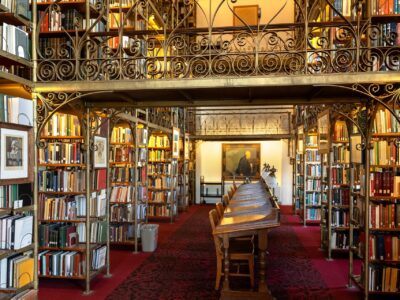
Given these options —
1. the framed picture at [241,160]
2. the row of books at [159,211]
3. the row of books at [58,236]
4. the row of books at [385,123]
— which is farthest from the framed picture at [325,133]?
the framed picture at [241,160]

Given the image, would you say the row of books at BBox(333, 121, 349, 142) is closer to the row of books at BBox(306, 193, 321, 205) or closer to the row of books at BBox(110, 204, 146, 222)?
the row of books at BBox(306, 193, 321, 205)

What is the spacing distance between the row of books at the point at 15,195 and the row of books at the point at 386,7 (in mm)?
4317

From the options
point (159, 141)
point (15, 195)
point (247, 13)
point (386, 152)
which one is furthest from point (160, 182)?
point (15, 195)

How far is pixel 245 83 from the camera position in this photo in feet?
13.1

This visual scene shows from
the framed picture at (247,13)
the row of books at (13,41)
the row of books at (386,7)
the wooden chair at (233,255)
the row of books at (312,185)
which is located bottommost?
the wooden chair at (233,255)

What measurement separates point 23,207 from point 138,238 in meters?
3.95

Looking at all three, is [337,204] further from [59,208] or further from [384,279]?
[59,208]

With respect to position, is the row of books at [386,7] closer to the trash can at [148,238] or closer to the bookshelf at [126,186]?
the bookshelf at [126,186]

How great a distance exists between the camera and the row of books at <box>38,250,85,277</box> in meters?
5.34

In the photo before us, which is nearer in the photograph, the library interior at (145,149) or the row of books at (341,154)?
the library interior at (145,149)

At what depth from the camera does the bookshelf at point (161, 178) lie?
34.7 feet

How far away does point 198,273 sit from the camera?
6051 millimetres

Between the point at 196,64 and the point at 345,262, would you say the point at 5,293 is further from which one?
the point at 345,262

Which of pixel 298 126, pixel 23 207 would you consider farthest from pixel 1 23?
pixel 298 126
